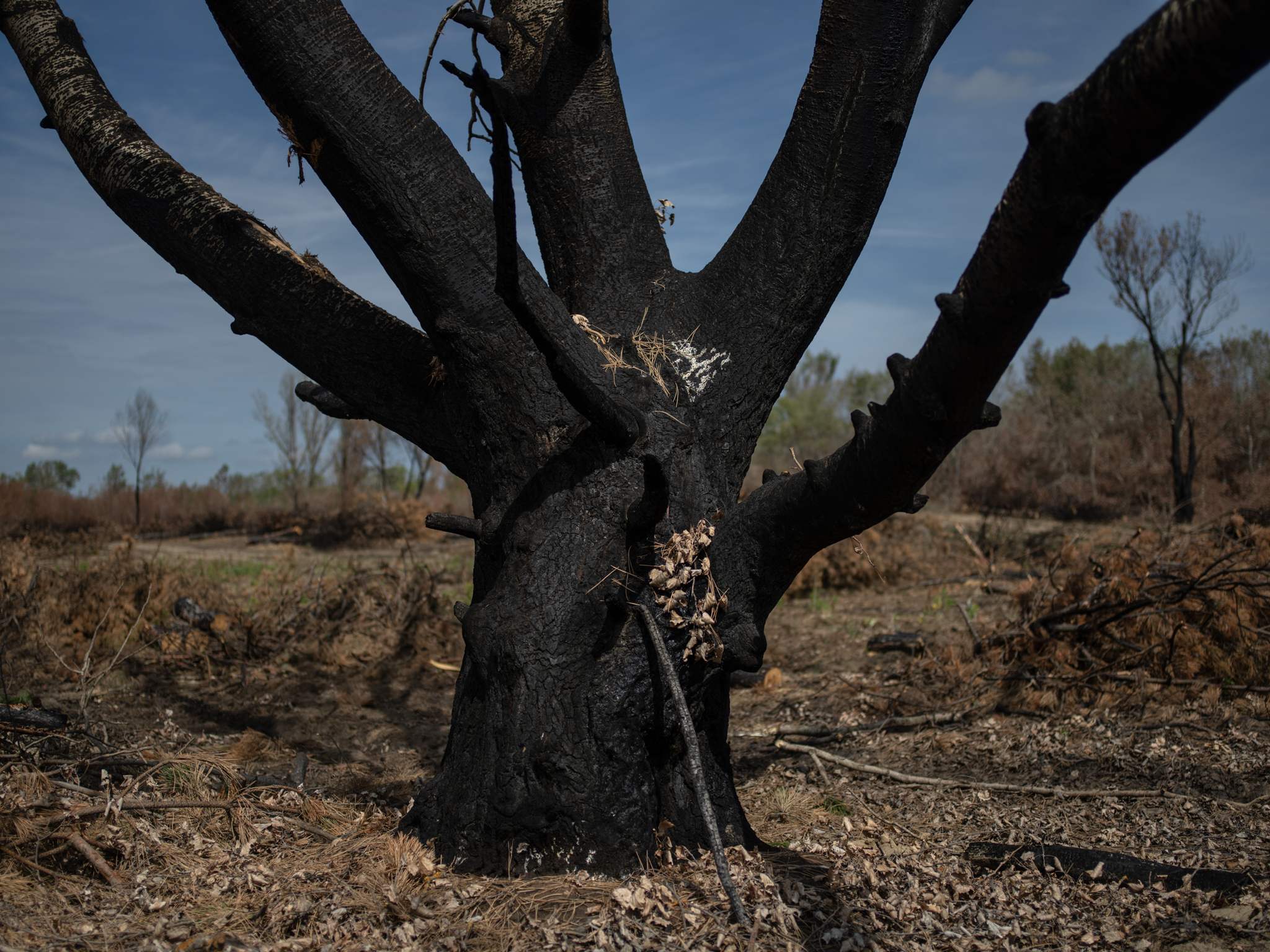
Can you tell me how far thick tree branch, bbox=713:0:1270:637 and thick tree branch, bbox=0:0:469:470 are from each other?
1.42m

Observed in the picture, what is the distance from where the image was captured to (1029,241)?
1596 millimetres

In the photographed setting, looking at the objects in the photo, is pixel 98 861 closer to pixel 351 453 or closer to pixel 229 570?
pixel 229 570

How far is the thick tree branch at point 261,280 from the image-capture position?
9.43 feet

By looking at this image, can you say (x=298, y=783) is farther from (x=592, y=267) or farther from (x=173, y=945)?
(x=592, y=267)

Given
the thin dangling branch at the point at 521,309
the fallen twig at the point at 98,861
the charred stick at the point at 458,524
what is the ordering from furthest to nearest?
1. the charred stick at the point at 458,524
2. the fallen twig at the point at 98,861
3. the thin dangling branch at the point at 521,309

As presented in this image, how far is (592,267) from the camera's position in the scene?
3.08 meters

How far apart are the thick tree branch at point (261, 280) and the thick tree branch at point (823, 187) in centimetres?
118

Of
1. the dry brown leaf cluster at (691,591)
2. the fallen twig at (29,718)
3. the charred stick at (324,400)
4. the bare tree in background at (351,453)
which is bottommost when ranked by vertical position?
the fallen twig at (29,718)

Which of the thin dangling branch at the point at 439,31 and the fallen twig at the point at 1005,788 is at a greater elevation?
the thin dangling branch at the point at 439,31

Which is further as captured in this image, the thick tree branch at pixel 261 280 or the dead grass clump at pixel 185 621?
the dead grass clump at pixel 185 621

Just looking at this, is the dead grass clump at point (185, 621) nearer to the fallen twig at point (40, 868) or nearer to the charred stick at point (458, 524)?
the fallen twig at point (40, 868)

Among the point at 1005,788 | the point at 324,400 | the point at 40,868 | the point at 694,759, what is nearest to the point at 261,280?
the point at 324,400

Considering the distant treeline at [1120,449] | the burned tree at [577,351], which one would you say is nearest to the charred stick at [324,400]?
the burned tree at [577,351]

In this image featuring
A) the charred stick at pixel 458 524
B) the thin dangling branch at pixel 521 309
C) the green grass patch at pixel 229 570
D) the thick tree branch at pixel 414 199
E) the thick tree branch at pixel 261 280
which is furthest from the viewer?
the green grass patch at pixel 229 570
